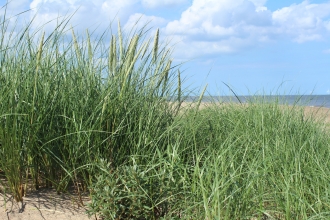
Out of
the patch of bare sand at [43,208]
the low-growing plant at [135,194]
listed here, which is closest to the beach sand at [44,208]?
the patch of bare sand at [43,208]

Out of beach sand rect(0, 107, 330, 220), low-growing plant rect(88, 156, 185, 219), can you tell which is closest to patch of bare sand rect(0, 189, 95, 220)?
beach sand rect(0, 107, 330, 220)

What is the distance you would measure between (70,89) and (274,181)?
135 centimetres

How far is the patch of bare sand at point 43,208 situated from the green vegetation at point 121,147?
0.07 metres

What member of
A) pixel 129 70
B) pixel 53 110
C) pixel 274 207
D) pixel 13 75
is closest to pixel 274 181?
pixel 274 207

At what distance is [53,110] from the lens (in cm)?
270

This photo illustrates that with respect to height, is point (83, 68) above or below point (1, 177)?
above

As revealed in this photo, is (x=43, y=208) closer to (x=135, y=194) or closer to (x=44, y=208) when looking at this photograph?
(x=44, y=208)

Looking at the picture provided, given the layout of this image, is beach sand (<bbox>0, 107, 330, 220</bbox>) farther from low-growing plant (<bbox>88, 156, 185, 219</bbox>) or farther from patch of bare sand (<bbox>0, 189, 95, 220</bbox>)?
low-growing plant (<bbox>88, 156, 185, 219</bbox>)

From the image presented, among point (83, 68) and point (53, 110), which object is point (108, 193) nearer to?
point (53, 110)

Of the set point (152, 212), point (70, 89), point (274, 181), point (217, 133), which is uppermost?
point (70, 89)

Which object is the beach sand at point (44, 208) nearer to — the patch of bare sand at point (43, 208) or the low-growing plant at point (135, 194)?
the patch of bare sand at point (43, 208)

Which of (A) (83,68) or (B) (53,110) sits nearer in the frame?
(B) (53,110)

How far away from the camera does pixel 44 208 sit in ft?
8.82

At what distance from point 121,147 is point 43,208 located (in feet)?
1.92
